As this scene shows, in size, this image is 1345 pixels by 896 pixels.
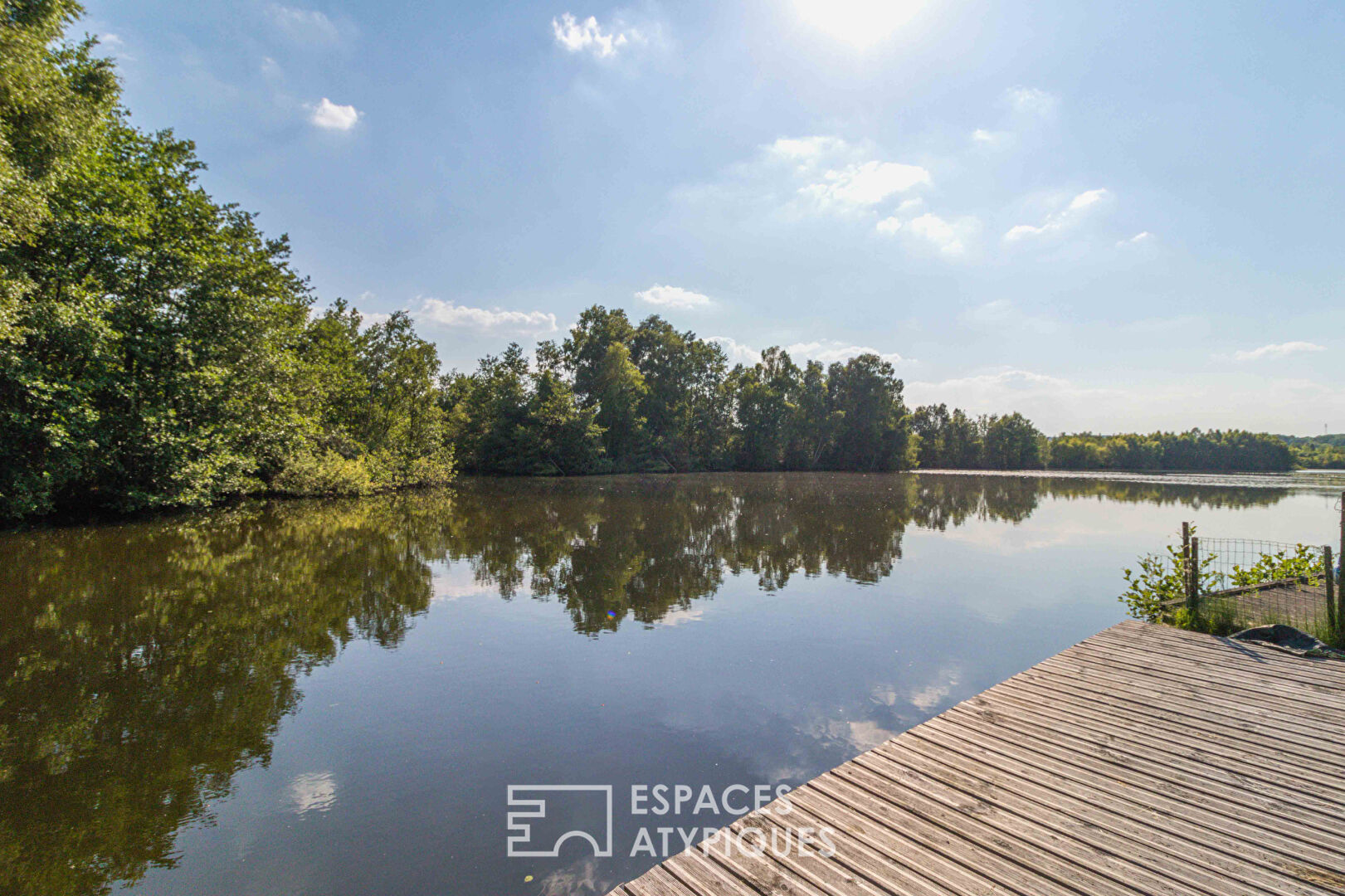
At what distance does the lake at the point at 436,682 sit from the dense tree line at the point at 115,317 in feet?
7.26

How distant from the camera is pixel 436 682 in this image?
5.86 m

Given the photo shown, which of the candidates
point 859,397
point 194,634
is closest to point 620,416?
point 859,397

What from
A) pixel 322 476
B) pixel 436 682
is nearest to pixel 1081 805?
pixel 436 682

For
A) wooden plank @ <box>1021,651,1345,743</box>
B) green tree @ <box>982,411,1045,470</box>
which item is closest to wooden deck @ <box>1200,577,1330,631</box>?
wooden plank @ <box>1021,651,1345,743</box>

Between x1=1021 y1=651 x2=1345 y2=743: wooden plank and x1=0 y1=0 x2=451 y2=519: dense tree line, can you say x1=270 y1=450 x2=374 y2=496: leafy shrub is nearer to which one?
x1=0 y1=0 x2=451 y2=519: dense tree line

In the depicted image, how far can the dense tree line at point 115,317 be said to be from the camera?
12727mm

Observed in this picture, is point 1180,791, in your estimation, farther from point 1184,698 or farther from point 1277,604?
point 1277,604

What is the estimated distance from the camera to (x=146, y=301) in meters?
15.5

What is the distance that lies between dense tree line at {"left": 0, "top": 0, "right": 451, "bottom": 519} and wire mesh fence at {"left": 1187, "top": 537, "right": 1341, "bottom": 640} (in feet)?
67.1

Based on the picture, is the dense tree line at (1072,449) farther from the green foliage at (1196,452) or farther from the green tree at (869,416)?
Result: the green tree at (869,416)

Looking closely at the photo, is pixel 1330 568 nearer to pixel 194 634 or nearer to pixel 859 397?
pixel 194 634

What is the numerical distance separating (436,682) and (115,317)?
635 inches

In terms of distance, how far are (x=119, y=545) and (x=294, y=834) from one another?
41.5ft

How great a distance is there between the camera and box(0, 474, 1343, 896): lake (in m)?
3.39
